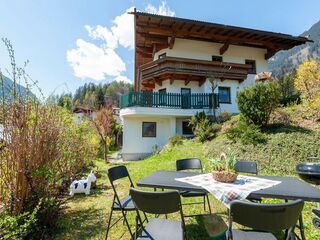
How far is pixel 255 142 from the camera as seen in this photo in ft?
23.8

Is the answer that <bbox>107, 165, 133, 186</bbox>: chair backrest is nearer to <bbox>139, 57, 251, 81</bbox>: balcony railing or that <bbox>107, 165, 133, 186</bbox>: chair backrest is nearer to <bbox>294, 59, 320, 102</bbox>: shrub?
<bbox>139, 57, 251, 81</bbox>: balcony railing

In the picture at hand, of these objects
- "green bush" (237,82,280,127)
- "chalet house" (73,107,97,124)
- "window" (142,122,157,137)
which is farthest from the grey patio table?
"window" (142,122,157,137)

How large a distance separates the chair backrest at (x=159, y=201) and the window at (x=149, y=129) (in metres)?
11.8

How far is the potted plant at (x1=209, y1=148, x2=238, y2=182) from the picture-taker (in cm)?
254

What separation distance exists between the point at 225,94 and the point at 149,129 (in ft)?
20.1

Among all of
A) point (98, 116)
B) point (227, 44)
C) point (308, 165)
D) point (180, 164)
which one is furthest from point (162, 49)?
point (308, 165)

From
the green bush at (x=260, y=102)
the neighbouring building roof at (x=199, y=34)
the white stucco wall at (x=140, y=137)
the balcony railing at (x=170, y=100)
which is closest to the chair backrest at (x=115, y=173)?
the green bush at (x=260, y=102)

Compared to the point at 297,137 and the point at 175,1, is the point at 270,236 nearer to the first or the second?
the point at 297,137

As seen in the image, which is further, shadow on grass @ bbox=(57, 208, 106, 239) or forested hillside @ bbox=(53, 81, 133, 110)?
forested hillside @ bbox=(53, 81, 133, 110)

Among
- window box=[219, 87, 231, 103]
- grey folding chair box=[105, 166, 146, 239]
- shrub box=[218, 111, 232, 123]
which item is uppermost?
window box=[219, 87, 231, 103]

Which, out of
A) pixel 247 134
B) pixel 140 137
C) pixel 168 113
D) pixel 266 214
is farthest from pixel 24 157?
pixel 140 137

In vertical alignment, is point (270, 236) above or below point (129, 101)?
below

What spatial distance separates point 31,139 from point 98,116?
10.3m

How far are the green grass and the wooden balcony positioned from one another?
5.07 metres
